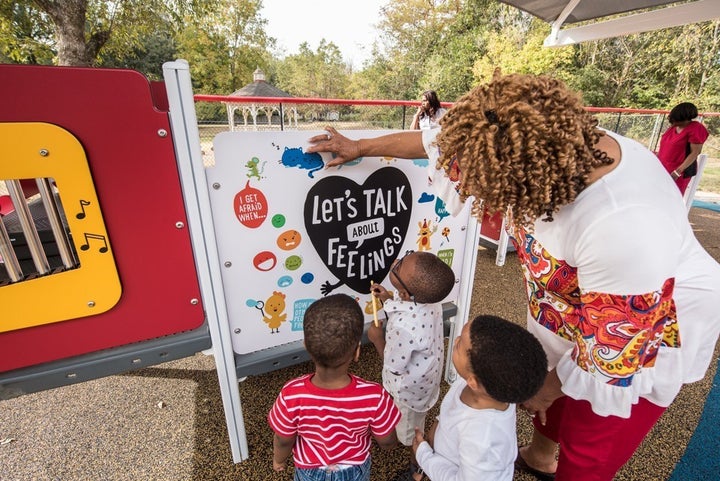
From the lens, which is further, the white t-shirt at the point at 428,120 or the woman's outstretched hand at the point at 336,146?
the white t-shirt at the point at 428,120

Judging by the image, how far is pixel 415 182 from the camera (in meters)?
1.85

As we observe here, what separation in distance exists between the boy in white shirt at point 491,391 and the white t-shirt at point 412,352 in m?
0.38

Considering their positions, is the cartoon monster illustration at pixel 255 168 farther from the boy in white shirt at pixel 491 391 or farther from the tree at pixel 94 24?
the tree at pixel 94 24

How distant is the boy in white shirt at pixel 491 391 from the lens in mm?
1134

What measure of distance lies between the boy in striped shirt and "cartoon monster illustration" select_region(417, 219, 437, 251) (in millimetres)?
778

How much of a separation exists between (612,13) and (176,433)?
6608mm

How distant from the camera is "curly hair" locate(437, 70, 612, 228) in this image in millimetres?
966

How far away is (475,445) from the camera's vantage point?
1.16 m

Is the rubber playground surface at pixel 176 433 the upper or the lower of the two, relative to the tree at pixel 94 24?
lower

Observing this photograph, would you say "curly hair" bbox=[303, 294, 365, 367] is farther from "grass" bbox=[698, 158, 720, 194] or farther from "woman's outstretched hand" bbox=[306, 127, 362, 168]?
"grass" bbox=[698, 158, 720, 194]

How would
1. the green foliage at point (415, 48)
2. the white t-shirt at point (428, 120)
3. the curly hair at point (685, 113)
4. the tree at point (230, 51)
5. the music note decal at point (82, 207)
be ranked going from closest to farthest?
the music note decal at point (82, 207)
the curly hair at point (685, 113)
the white t-shirt at point (428, 120)
the green foliage at point (415, 48)
the tree at point (230, 51)

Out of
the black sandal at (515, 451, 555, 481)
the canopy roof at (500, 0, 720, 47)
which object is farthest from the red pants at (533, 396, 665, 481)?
the canopy roof at (500, 0, 720, 47)

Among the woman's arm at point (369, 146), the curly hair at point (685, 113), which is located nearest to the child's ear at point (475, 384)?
the woman's arm at point (369, 146)

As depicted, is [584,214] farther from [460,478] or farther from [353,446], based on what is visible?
[353,446]
